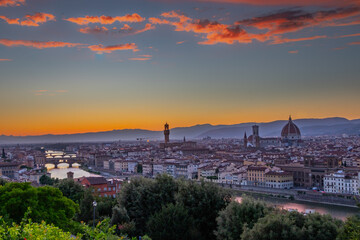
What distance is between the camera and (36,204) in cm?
816

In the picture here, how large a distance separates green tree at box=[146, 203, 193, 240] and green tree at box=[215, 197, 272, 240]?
0.75 m

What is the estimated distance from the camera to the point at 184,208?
9359 millimetres

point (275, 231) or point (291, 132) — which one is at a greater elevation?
point (291, 132)

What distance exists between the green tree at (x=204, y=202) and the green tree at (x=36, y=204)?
2637 mm

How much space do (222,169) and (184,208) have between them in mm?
23611

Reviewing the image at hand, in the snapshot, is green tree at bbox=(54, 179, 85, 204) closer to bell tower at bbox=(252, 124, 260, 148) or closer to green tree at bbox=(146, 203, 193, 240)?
green tree at bbox=(146, 203, 193, 240)

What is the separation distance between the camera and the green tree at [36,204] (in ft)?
26.5

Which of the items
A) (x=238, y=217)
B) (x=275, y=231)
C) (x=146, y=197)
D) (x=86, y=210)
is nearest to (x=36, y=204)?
(x=86, y=210)

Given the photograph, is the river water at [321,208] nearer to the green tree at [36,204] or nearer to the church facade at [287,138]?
the green tree at [36,204]

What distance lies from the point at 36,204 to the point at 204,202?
3725 millimetres

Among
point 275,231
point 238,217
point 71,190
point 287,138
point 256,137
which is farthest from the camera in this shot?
point 287,138

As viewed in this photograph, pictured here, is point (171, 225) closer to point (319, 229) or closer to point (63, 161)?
point (319, 229)

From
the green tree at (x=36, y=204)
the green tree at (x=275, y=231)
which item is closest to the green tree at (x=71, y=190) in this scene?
the green tree at (x=36, y=204)

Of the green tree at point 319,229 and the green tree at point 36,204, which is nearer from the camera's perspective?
the green tree at point 319,229
